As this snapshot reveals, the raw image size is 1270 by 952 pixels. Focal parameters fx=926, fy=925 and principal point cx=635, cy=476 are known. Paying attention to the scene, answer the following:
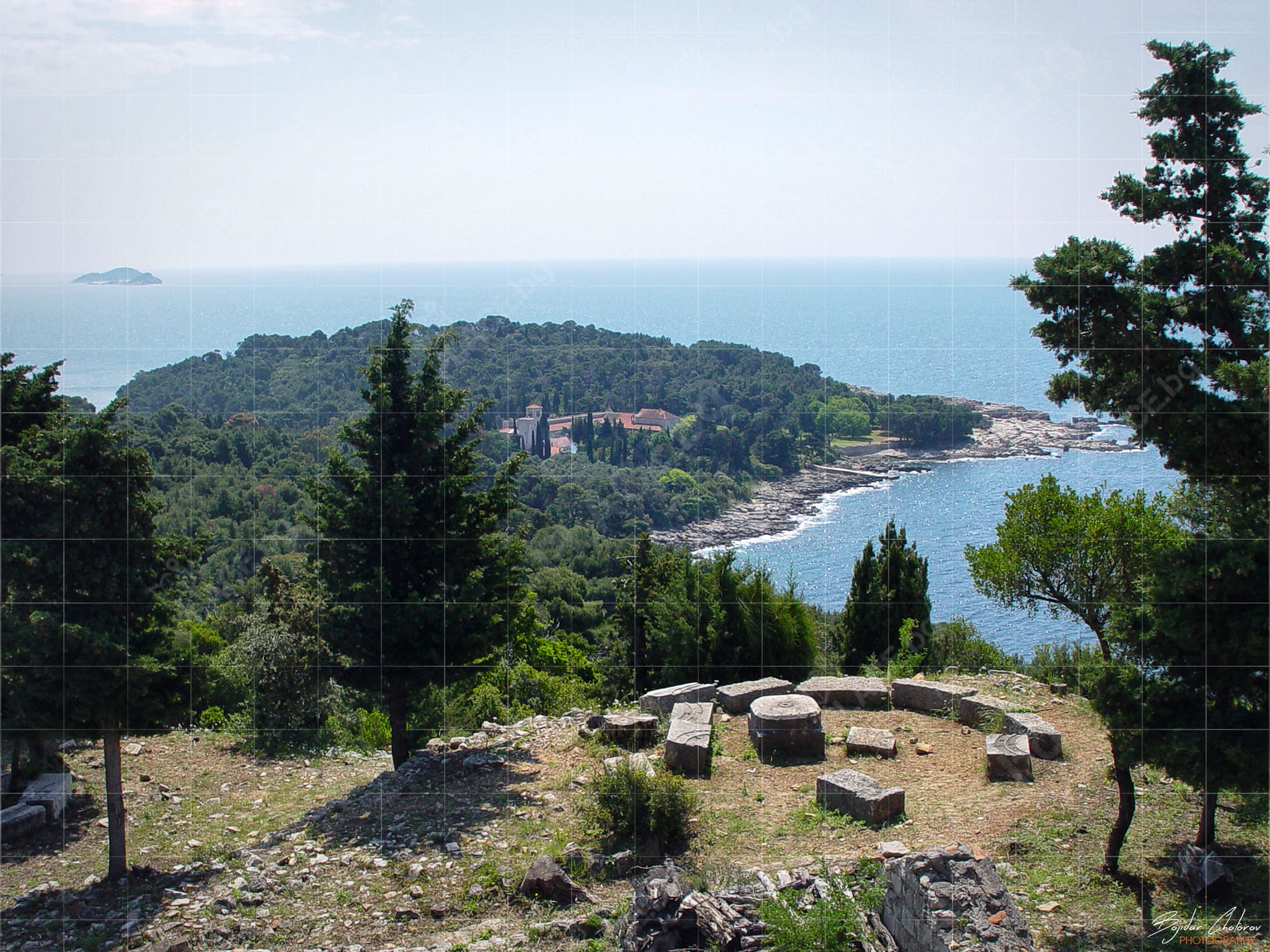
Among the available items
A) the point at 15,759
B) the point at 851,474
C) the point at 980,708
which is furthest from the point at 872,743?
the point at 15,759

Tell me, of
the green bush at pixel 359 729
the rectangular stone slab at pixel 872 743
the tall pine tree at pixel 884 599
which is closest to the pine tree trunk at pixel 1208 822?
the rectangular stone slab at pixel 872 743

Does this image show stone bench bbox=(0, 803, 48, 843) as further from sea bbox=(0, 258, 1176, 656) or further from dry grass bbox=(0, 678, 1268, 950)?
sea bbox=(0, 258, 1176, 656)

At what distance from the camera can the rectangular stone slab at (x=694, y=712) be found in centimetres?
957

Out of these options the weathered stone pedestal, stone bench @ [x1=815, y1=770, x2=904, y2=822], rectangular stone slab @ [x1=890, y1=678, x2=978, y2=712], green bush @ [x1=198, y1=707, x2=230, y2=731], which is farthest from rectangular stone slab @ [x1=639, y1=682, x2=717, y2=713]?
green bush @ [x1=198, y1=707, x2=230, y2=731]

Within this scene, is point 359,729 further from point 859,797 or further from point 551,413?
point 859,797

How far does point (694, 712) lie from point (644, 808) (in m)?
2.31

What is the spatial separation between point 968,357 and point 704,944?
1026 centimetres

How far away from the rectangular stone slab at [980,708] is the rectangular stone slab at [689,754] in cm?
302

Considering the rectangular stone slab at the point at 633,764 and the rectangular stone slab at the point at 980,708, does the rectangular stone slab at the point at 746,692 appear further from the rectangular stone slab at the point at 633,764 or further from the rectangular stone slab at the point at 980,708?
the rectangular stone slab at the point at 633,764

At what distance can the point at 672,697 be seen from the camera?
416 inches

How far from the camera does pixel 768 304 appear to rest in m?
13.6

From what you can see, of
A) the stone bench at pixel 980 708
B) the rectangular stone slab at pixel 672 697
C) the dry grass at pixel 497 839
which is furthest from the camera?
the rectangular stone slab at pixel 672 697

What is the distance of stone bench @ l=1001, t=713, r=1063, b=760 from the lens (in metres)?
8.82

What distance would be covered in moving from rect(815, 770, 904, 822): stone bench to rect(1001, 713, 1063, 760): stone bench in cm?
177
